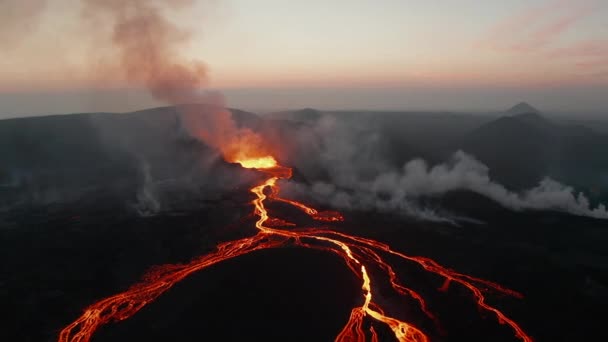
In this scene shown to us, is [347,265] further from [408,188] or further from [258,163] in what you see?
[258,163]

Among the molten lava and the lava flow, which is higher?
the lava flow

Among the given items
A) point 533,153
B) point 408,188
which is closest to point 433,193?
point 408,188

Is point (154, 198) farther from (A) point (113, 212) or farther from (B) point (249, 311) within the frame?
(B) point (249, 311)

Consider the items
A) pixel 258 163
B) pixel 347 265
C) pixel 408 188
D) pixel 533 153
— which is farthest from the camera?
pixel 533 153

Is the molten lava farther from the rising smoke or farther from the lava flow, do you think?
the lava flow

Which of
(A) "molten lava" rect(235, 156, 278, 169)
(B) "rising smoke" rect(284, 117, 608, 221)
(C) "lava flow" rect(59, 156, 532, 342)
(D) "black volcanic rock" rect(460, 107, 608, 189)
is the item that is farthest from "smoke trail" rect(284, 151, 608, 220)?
(A) "molten lava" rect(235, 156, 278, 169)

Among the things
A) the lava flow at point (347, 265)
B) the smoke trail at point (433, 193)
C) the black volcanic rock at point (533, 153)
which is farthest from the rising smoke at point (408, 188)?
the black volcanic rock at point (533, 153)

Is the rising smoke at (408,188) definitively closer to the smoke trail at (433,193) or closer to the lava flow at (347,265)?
the smoke trail at (433,193)

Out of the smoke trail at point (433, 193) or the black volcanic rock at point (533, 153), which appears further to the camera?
the black volcanic rock at point (533, 153)

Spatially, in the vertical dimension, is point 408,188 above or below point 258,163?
above

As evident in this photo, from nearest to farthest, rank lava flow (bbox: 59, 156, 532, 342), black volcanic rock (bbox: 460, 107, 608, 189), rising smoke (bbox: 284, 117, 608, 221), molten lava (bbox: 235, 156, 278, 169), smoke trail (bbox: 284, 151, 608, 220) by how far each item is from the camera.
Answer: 1. lava flow (bbox: 59, 156, 532, 342)
2. smoke trail (bbox: 284, 151, 608, 220)
3. rising smoke (bbox: 284, 117, 608, 221)
4. molten lava (bbox: 235, 156, 278, 169)
5. black volcanic rock (bbox: 460, 107, 608, 189)
